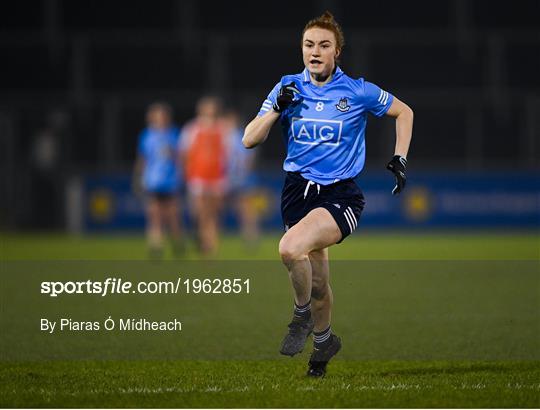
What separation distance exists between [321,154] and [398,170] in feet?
1.69

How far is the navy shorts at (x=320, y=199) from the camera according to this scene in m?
8.18

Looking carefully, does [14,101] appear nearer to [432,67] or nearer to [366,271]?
[432,67]

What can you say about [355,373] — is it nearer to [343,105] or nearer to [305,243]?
[305,243]

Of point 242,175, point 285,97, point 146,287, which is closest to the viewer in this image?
point 285,97

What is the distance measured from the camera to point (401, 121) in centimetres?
836

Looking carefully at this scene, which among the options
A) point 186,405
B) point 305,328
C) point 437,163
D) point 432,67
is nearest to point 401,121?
point 305,328

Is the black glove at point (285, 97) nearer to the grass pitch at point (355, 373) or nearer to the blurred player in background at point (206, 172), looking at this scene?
the grass pitch at point (355, 373)

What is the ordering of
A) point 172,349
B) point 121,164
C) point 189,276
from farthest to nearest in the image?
point 121,164 < point 189,276 < point 172,349

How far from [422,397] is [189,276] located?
8777mm

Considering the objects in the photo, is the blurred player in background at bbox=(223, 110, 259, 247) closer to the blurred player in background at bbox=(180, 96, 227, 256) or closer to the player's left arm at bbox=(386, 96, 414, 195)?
the blurred player in background at bbox=(180, 96, 227, 256)

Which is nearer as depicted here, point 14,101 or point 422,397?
point 422,397

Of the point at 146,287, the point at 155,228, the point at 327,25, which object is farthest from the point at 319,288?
the point at 155,228

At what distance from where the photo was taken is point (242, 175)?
23328mm

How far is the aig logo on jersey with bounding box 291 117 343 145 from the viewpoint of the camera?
26.8 ft
